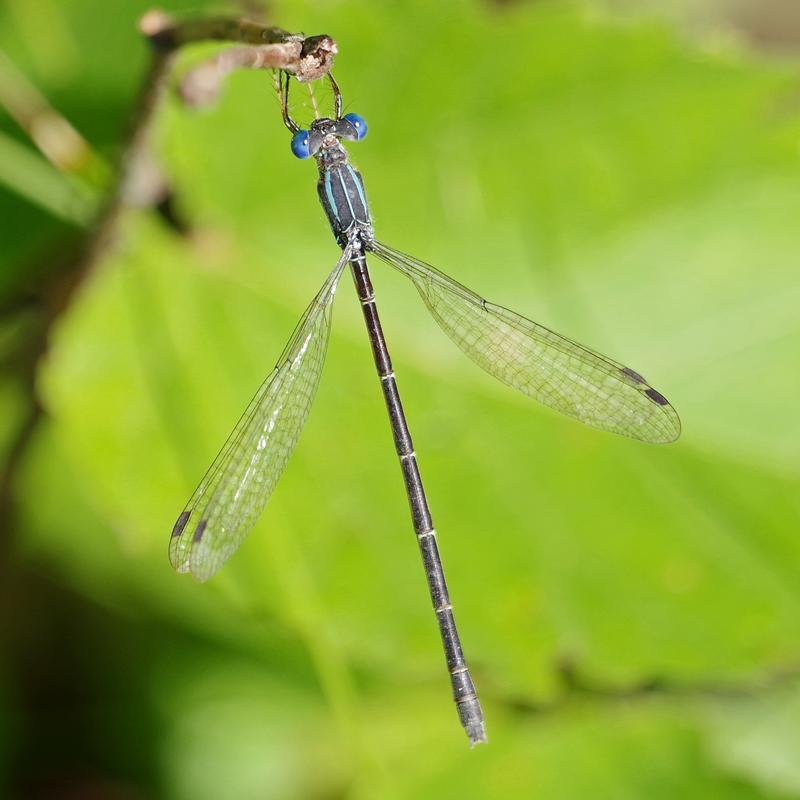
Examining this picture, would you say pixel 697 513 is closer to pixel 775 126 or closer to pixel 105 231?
pixel 775 126

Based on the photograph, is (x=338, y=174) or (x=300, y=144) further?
(x=338, y=174)

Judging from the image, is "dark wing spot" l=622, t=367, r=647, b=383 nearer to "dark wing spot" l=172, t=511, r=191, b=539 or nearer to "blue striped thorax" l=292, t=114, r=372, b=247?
"blue striped thorax" l=292, t=114, r=372, b=247

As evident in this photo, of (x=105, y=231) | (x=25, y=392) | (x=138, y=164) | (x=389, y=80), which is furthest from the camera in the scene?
(x=25, y=392)

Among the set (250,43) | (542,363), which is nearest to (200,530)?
(542,363)

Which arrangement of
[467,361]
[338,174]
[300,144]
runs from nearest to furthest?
[300,144], [338,174], [467,361]

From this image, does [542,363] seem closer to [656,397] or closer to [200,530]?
[656,397]

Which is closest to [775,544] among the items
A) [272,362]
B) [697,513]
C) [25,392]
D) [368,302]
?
[697,513]
